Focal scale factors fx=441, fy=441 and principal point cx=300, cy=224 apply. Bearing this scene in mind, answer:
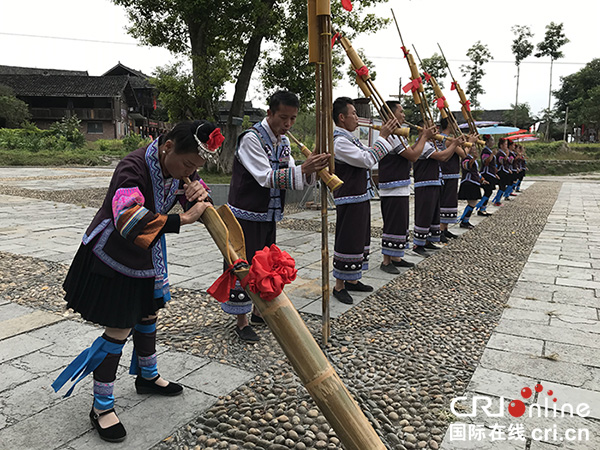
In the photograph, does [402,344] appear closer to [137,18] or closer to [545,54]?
[137,18]

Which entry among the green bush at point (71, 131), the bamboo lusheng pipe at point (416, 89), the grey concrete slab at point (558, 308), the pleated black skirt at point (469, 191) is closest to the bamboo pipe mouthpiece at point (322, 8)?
the bamboo lusheng pipe at point (416, 89)

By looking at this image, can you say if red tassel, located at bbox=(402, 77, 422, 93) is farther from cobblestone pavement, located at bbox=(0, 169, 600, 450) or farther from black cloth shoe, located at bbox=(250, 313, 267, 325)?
black cloth shoe, located at bbox=(250, 313, 267, 325)

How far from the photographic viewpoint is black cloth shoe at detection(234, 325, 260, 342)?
3293mm

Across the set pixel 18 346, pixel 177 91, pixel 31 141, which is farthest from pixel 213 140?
pixel 31 141

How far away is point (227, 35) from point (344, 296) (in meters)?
9.56

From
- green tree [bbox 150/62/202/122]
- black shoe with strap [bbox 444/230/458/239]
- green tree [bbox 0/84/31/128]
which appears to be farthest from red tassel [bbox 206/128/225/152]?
green tree [bbox 0/84/31/128]

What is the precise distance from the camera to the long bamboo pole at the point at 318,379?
1732 millimetres

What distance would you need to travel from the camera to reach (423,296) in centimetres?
445

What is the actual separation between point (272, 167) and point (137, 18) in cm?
1033

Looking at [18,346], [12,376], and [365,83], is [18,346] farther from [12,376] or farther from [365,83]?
[365,83]

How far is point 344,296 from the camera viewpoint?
13.8 feet

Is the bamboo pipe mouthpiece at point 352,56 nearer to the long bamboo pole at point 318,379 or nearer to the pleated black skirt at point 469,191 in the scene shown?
the long bamboo pole at point 318,379

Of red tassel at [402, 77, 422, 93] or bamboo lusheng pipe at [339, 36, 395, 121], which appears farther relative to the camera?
red tassel at [402, 77, 422, 93]

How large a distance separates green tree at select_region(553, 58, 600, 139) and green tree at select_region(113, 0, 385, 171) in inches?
1422
